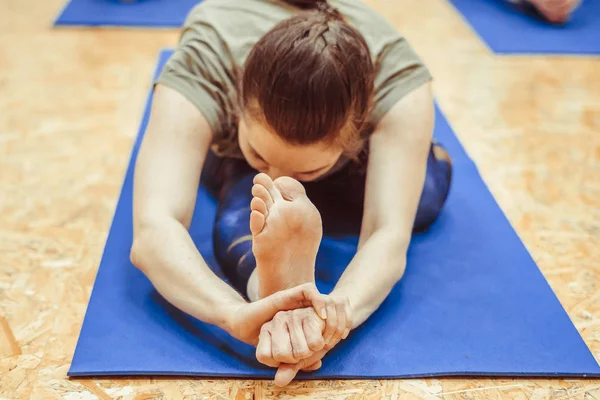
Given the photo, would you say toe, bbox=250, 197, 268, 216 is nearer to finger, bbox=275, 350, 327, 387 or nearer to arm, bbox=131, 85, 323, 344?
arm, bbox=131, 85, 323, 344

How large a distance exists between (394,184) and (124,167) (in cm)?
79

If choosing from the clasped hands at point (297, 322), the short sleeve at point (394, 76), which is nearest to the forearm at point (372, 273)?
the clasped hands at point (297, 322)

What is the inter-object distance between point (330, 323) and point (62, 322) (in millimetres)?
532

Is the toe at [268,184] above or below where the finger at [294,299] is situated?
above

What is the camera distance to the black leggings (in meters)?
1.17

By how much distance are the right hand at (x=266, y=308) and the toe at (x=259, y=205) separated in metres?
0.11

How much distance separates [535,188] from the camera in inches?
60.7

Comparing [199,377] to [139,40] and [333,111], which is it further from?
[139,40]

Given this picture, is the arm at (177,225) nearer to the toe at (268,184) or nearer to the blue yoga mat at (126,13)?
the toe at (268,184)

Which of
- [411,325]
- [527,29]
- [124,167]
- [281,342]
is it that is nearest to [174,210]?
[281,342]

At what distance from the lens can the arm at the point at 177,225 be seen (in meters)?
0.91

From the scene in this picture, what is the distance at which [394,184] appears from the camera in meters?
1.08

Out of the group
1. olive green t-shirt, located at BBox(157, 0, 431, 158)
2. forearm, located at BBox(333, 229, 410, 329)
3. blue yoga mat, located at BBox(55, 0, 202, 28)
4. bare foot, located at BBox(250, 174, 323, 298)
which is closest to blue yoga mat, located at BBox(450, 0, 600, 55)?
blue yoga mat, located at BBox(55, 0, 202, 28)

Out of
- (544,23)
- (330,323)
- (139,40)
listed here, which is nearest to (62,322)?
(330,323)
